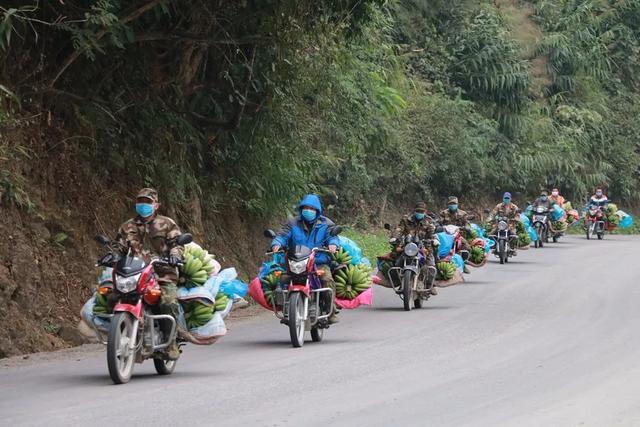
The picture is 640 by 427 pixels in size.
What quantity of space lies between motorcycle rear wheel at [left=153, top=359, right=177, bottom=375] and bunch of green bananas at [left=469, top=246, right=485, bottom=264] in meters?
14.7

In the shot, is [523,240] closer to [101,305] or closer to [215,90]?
[215,90]

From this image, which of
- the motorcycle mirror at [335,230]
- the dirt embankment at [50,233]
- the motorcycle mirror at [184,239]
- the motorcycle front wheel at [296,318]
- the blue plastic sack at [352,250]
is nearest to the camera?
the motorcycle mirror at [184,239]

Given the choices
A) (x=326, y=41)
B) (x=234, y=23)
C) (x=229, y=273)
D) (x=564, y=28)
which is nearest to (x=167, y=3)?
(x=234, y=23)

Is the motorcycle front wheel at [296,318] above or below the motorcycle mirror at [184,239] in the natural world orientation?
below

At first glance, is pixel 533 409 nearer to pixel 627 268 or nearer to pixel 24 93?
pixel 24 93

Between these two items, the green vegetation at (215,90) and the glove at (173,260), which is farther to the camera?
the green vegetation at (215,90)

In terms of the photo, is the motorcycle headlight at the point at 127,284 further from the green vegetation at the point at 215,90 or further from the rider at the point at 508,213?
the rider at the point at 508,213

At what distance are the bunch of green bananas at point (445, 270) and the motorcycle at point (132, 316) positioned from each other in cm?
1025

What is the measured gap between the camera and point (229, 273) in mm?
13930

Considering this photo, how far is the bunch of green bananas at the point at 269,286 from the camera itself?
16.4m

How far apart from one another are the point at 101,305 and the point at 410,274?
8693mm

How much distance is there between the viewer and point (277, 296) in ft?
52.2

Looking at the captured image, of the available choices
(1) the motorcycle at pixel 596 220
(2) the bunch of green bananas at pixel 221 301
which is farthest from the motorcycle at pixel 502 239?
(2) the bunch of green bananas at pixel 221 301

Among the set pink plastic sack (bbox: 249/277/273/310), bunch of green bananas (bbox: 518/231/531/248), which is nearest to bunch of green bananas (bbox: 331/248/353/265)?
pink plastic sack (bbox: 249/277/273/310)
